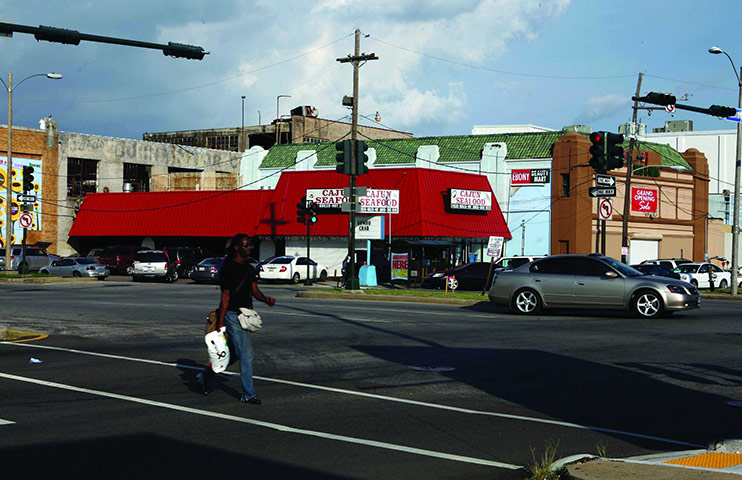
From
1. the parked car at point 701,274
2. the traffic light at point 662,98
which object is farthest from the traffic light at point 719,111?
the parked car at point 701,274

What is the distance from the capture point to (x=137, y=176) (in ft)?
234

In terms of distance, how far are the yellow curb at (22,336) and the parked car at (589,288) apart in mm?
11866

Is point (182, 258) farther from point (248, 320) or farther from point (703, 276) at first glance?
point (248, 320)

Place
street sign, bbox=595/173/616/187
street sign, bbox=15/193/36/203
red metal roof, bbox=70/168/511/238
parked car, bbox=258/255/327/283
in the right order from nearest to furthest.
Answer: street sign, bbox=595/173/616/187, street sign, bbox=15/193/36/203, parked car, bbox=258/255/327/283, red metal roof, bbox=70/168/511/238

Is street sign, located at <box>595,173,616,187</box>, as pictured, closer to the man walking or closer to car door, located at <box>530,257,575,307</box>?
car door, located at <box>530,257,575,307</box>

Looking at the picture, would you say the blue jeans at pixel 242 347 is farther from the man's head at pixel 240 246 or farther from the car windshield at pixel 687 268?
the car windshield at pixel 687 268

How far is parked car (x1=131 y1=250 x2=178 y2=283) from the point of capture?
151 ft

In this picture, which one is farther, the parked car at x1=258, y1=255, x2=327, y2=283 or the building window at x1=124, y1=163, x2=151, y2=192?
the building window at x1=124, y1=163, x2=151, y2=192

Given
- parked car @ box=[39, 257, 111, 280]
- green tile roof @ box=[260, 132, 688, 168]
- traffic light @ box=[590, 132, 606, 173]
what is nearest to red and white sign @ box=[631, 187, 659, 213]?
green tile roof @ box=[260, 132, 688, 168]

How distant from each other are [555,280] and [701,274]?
966 inches

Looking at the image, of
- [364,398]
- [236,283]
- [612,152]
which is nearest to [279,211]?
A: [612,152]

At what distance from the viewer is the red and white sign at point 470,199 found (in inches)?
2130

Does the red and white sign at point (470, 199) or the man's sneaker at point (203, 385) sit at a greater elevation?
the red and white sign at point (470, 199)

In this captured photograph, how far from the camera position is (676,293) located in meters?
21.2
